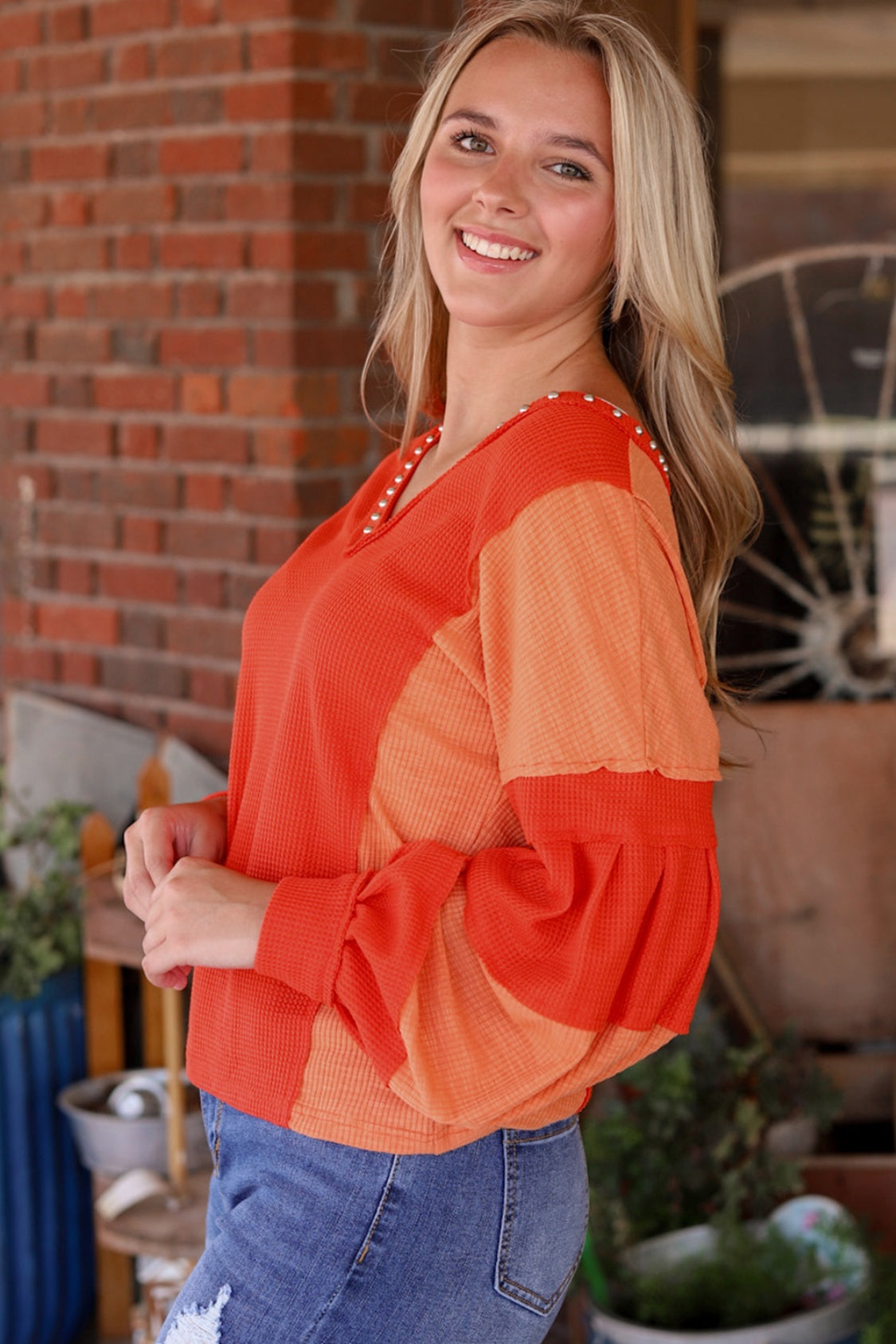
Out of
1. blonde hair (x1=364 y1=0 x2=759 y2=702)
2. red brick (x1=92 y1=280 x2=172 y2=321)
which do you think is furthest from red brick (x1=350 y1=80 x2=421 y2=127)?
blonde hair (x1=364 y1=0 x2=759 y2=702)

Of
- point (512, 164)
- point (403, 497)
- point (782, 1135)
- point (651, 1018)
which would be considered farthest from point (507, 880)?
point (782, 1135)

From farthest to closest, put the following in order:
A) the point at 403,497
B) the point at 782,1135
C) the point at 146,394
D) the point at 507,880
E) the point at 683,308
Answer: the point at 146,394 → the point at 782,1135 → the point at 403,497 → the point at 683,308 → the point at 507,880

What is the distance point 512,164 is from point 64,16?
6.59 feet

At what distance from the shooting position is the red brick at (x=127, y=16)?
9.19ft

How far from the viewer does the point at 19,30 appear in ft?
10.2

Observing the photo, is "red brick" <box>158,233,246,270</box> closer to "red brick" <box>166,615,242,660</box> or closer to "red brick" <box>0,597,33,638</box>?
"red brick" <box>166,615,242,660</box>

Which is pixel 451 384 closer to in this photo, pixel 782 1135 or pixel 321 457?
pixel 321 457

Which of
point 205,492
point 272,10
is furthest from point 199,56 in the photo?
point 205,492

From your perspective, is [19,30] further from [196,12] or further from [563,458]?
[563,458]

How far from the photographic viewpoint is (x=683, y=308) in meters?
1.32

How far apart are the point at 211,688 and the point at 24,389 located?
A: 0.83 m

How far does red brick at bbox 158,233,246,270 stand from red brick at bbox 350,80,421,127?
29 cm

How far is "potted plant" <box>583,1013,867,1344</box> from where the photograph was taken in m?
2.15

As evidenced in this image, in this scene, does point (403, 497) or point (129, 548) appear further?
point (129, 548)
